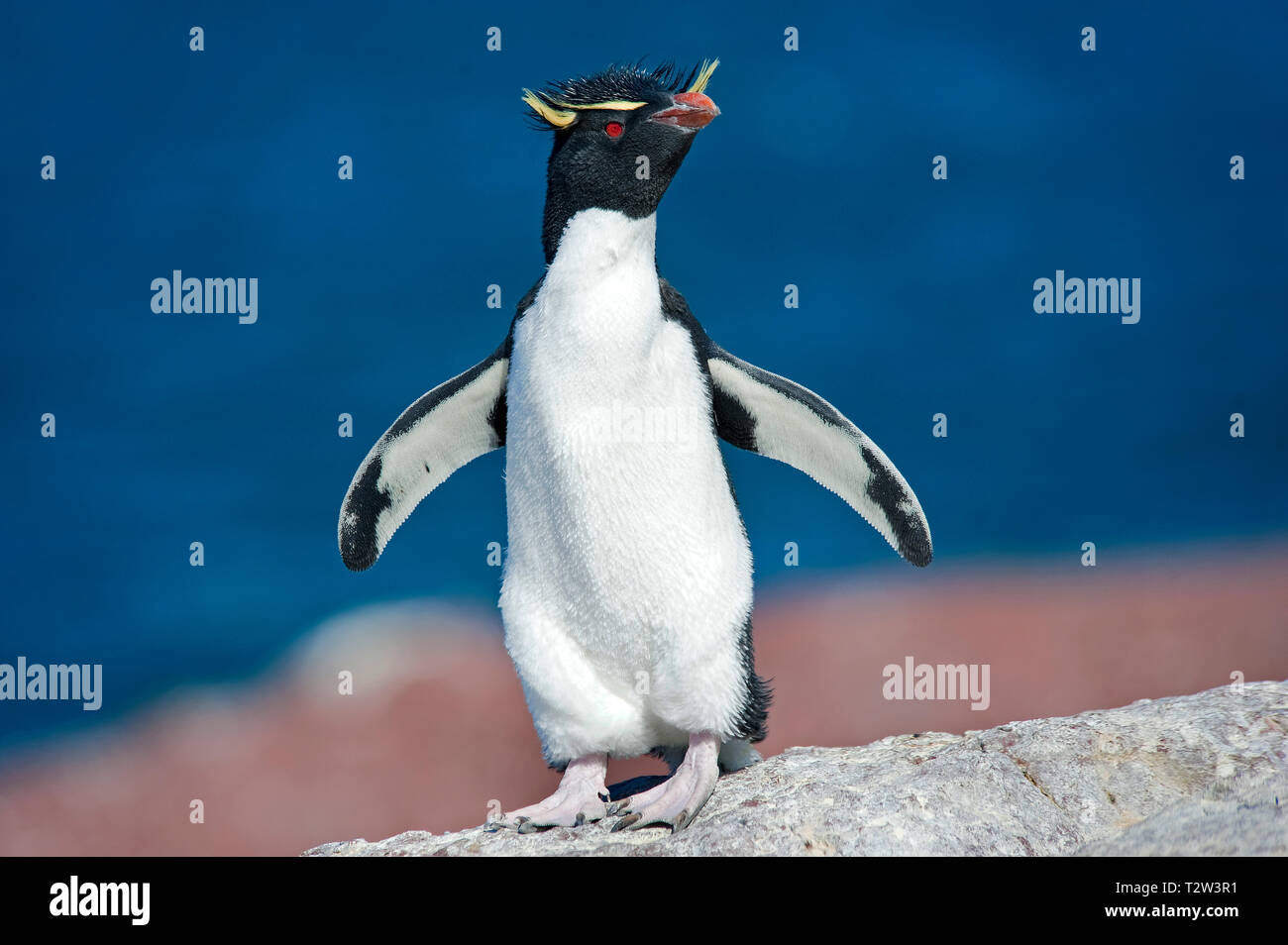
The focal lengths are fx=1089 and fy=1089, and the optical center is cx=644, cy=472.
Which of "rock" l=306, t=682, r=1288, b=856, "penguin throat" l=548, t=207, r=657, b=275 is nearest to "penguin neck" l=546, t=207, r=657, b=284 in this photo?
"penguin throat" l=548, t=207, r=657, b=275

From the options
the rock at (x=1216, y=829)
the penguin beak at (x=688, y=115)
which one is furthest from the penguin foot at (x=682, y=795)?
the penguin beak at (x=688, y=115)

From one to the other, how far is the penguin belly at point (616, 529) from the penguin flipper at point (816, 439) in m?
0.28

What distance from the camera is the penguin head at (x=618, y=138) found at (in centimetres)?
256

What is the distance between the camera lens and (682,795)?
8.01 ft

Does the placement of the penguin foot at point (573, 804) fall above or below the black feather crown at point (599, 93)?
below

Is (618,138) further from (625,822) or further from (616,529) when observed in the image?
(625,822)

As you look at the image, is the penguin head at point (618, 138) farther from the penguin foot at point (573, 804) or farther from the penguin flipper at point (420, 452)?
the penguin foot at point (573, 804)

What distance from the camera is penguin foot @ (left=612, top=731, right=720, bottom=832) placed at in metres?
2.37

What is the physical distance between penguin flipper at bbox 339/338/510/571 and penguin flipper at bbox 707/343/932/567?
62 centimetres

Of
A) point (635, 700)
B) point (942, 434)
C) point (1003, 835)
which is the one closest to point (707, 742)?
point (635, 700)

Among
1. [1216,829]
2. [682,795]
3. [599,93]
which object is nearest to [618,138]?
[599,93]

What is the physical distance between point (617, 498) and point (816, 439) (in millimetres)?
739

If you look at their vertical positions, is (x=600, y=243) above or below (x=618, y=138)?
below

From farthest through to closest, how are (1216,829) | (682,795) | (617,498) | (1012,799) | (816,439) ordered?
(816,439) → (617,498) → (682,795) → (1012,799) → (1216,829)
